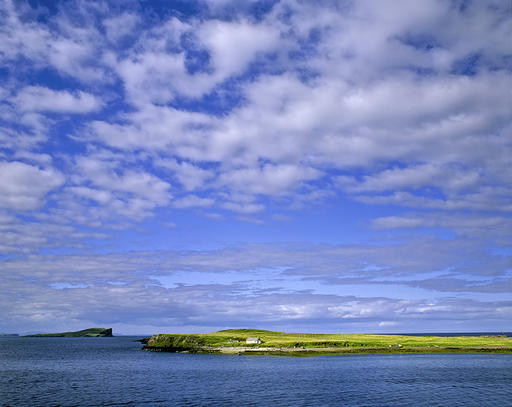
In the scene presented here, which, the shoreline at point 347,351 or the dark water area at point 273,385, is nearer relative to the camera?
the dark water area at point 273,385

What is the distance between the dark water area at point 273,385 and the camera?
6438 centimetres

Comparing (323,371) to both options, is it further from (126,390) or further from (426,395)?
(126,390)

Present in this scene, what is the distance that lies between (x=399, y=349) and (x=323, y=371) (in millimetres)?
63439

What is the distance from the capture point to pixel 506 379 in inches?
3300

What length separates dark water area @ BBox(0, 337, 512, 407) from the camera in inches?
2534

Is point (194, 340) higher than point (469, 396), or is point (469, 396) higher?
point (194, 340)

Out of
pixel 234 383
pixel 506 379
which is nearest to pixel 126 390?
pixel 234 383

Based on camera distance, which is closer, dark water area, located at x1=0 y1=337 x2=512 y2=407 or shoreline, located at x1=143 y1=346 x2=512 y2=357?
dark water area, located at x1=0 y1=337 x2=512 y2=407

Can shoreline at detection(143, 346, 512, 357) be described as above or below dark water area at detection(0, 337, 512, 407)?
above

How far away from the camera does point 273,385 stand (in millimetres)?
78938

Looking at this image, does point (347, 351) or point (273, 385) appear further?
point (347, 351)

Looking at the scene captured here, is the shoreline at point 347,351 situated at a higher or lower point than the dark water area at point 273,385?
higher

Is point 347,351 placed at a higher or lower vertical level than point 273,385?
higher

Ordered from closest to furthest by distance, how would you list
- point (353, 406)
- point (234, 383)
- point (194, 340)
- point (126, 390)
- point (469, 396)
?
1. point (353, 406)
2. point (469, 396)
3. point (126, 390)
4. point (234, 383)
5. point (194, 340)
